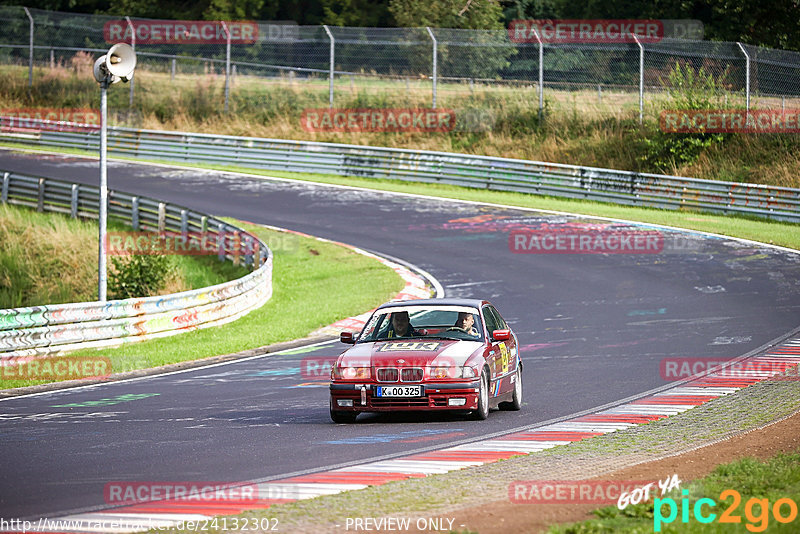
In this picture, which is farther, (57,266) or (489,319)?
(57,266)

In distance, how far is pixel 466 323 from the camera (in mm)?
12648

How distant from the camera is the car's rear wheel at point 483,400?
38.3 ft

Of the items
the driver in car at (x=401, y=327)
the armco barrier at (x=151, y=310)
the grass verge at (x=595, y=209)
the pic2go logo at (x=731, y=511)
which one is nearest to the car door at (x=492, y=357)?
the driver in car at (x=401, y=327)

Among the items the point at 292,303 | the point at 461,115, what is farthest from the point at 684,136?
the point at 292,303

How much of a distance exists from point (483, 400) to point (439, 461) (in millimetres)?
2487

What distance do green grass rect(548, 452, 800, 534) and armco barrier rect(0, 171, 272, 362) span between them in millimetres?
11221

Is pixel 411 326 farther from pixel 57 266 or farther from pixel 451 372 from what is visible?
pixel 57 266

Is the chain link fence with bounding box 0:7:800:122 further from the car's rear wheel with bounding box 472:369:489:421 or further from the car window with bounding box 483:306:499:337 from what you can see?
the car's rear wheel with bounding box 472:369:489:421

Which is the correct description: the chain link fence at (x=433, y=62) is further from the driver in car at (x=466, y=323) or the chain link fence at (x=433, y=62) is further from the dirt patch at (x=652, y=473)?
the dirt patch at (x=652, y=473)

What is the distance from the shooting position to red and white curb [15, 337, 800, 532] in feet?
24.0

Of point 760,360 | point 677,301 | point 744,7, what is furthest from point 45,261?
point 744,7

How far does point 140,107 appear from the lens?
159ft

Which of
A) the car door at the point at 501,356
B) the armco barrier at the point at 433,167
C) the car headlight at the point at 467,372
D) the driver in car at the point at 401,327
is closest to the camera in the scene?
the car headlight at the point at 467,372

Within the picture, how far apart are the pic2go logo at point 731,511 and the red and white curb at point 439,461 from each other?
7.49 ft
